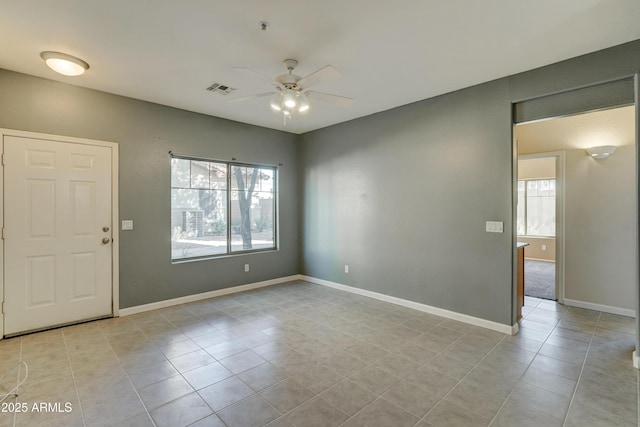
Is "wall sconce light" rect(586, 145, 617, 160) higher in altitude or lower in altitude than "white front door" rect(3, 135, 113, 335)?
higher

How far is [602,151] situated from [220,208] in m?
5.56

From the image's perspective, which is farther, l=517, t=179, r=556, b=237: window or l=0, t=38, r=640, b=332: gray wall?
l=517, t=179, r=556, b=237: window

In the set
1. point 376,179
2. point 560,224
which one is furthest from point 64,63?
point 560,224

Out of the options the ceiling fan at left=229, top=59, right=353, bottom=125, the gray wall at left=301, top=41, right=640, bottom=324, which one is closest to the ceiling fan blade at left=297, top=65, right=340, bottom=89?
the ceiling fan at left=229, top=59, right=353, bottom=125

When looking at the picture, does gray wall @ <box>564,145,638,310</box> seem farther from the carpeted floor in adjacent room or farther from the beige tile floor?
the carpeted floor in adjacent room

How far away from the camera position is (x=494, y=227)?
3.49 m

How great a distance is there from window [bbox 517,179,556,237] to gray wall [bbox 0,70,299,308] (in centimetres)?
750

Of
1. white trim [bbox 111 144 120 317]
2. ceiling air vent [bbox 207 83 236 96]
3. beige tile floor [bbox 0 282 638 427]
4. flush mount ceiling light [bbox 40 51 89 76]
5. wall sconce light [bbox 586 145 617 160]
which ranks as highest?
ceiling air vent [bbox 207 83 236 96]

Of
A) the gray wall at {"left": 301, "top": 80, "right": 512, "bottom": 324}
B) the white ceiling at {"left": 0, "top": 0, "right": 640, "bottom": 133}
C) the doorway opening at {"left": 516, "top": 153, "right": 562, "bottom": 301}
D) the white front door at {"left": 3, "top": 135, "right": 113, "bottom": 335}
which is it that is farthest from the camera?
the doorway opening at {"left": 516, "top": 153, "right": 562, "bottom": 301}

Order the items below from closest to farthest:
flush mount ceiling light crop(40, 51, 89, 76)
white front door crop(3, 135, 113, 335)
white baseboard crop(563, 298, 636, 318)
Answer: flush mount ceiling light crop(40, 51, 89, 76) < white front door crop(3, 135, 113, 335) < white baseboard crop(563, 298, 636, 318)

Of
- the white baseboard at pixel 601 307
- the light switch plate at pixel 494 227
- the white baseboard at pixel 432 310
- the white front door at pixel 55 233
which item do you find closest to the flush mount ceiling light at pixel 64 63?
the white front door at pixel 55 233

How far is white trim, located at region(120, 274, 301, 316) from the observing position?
4.04 meters

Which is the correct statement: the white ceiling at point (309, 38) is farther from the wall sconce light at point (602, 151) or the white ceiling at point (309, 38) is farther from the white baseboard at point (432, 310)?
the white baseboard at point (432, 310)

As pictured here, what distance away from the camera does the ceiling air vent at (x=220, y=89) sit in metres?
3.60
